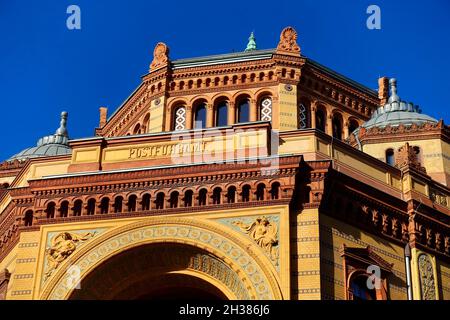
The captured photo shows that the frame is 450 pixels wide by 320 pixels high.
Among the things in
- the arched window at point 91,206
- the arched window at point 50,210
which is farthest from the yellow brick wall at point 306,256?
the arched window at point 50,210

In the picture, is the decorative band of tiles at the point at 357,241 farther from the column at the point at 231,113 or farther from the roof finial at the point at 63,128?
the roof finial at the point at 63,128

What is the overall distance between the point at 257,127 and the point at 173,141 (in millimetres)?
3208

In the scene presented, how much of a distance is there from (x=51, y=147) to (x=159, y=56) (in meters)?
8.62

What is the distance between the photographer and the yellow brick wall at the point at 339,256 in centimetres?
2916

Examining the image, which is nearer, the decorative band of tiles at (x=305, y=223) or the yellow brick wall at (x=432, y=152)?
the decorative band of tiles at (x=305, y=223)

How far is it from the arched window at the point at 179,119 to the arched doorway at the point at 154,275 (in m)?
9.84

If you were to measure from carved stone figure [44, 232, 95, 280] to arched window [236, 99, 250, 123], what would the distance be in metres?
11.0

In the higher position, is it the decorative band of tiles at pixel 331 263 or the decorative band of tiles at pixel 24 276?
the decorative band of tiles at pixel 331 263

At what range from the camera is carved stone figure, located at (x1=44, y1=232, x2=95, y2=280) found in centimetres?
3056

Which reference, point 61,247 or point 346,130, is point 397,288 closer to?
point 346,130

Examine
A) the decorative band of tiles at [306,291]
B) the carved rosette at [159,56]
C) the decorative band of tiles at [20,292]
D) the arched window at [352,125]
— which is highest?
the carved rosette at [159,56]

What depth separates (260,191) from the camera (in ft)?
98.8

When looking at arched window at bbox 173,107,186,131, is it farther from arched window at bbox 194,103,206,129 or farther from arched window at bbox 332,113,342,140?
arched window at bbox 332,113,342,140
